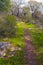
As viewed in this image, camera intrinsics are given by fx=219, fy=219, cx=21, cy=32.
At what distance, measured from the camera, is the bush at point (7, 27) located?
Answer: 26.2 m

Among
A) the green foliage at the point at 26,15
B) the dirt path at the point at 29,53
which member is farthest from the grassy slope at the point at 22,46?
the green foliage at the point at 26,15

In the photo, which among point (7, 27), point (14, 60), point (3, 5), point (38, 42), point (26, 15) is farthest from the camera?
point (26, 15)

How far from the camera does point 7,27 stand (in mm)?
26359

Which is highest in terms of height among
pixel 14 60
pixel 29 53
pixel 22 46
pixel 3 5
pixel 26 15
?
pixel 3 5

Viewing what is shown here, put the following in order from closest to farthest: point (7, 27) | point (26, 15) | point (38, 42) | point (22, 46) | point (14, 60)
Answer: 1. point (14, 60)
2. point (22, 46)
3. point (7, 27)
4. point (38, 42)
5. point (26, 15)

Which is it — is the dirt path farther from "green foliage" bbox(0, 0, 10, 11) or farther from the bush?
"green foliage" bbox(0, 0, 10, 11)

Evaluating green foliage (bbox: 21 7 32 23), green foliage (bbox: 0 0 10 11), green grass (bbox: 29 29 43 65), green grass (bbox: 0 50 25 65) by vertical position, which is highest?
green foliage (bbox: 0 0 10 11)

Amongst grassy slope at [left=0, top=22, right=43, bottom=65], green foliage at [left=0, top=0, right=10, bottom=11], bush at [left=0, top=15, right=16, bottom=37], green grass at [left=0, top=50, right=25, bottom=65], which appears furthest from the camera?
green foliage at [left=0, top=0, right=10, bottom=11]

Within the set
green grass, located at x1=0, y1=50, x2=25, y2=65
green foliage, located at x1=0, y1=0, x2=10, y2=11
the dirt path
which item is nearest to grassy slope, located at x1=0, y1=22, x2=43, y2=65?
green grass, located at x1=0, y1=50, x2=25, y2=65

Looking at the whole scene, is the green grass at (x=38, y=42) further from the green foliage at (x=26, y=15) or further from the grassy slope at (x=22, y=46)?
the green foliage at (x=26, y=15)

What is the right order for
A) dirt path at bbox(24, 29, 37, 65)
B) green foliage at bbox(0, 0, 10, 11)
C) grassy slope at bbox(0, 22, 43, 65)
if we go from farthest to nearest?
green foliage at bbox(0, 0, 10, 11)
dirt path at bbox(24, 29, 37, 65)
grassy slope at bbox(0, 22, 43, 65)

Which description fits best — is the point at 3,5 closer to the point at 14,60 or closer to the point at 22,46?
the point at 22,46

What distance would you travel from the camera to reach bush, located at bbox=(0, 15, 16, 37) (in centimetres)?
2625

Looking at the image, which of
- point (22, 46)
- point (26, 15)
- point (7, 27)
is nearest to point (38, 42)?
point (22, 46)
